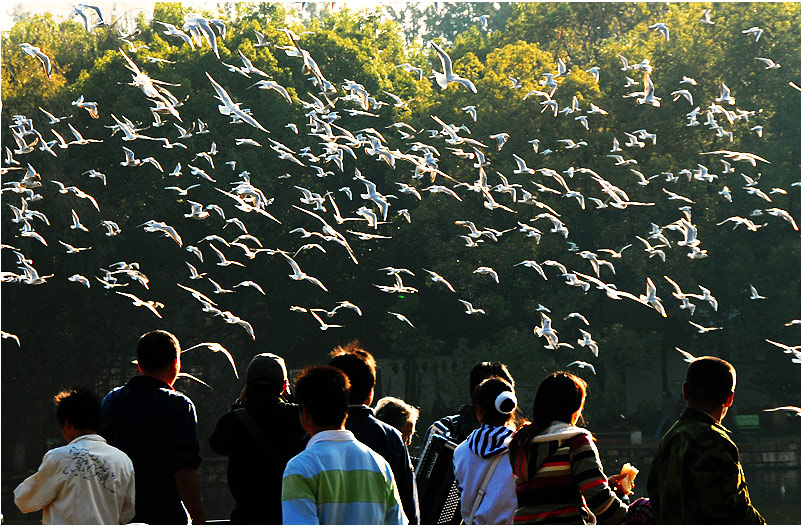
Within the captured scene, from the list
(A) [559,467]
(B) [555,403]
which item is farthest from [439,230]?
(A) [559,467]

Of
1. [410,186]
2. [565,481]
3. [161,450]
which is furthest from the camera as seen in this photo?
[410,186]

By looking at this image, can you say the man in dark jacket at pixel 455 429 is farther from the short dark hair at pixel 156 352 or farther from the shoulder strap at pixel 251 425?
the short dark hair at pixel 156 352

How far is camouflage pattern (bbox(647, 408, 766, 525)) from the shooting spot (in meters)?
4.41

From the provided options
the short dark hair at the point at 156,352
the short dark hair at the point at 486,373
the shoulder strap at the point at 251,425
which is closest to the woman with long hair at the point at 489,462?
the short dark hair at the point at 486,373

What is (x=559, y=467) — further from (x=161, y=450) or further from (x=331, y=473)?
(x=161, y=450)

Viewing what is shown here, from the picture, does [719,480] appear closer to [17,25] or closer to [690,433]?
[690,433]

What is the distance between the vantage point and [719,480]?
4.41 meters

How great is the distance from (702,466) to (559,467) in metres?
0.62

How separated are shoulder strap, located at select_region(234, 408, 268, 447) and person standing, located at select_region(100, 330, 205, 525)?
27 centimetres

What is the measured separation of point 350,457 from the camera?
401cm

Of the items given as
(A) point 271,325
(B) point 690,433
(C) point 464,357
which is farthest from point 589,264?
(B) point 690,433

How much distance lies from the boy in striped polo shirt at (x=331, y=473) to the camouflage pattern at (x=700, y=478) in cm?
109

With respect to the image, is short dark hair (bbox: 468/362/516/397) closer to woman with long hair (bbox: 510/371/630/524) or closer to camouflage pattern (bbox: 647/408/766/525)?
woman with long hair (bbox: 510/371/630/524)

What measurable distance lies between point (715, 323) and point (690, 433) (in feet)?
88.0
